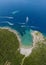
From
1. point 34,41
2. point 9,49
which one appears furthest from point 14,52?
point 34,41

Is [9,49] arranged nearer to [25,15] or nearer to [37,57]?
[37,57]

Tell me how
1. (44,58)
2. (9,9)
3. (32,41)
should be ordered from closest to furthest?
(44,58)
(32,41)
(9,9)

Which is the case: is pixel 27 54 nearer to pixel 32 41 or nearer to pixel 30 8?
pixel 32 41

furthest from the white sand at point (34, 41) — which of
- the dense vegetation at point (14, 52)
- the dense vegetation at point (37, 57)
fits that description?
the dense vegetation at point (37, 57)

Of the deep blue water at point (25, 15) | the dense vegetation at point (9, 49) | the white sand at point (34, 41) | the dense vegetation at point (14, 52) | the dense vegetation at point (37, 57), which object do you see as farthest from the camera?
the deep blue water at point (25, 15)

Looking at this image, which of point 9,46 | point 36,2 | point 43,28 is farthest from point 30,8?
point 9,46

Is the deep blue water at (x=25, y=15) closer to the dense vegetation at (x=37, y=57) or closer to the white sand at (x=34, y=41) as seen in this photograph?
the white sand at (x=34, y=41)

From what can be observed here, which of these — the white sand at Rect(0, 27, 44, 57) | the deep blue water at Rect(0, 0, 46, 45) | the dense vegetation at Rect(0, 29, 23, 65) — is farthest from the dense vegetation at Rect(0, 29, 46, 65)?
the deep blue water at Rect(0, 0, 46, 45)
